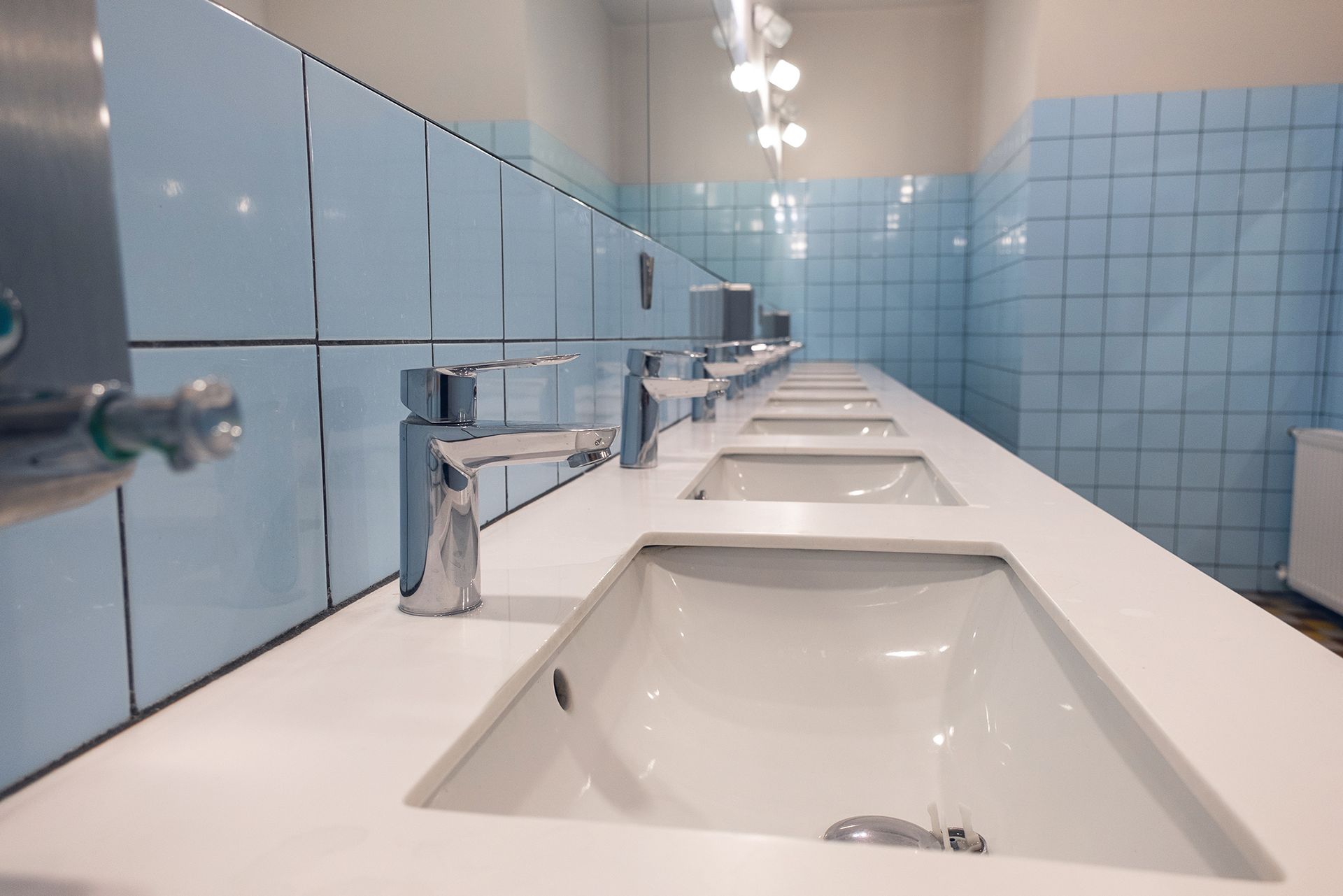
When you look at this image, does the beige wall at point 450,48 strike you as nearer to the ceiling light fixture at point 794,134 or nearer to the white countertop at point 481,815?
the white countertop at point 481,815

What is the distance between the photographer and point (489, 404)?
0.89 m

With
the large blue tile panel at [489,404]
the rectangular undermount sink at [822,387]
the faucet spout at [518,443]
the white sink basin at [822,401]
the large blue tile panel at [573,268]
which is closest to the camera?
the faucet spout at [518,443]

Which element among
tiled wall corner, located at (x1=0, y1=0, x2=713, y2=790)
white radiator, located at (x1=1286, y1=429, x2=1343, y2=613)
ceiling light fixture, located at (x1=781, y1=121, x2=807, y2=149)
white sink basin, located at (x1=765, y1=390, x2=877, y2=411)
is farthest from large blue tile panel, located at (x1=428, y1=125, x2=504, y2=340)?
ceiling light fixture, located at (x1=781, y1=121, x2=807, y2=149)

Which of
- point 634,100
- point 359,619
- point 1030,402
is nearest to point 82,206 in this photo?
point 359,619

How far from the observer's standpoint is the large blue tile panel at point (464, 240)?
756mm

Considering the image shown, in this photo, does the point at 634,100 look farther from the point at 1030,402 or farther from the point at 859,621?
the point at 1030,402

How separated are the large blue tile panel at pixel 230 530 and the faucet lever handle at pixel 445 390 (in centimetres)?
8

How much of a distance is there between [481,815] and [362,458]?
356 millimetres

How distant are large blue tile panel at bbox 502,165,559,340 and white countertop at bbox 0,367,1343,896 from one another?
0.36 meters

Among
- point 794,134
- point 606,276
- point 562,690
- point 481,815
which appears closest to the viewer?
point 481,815

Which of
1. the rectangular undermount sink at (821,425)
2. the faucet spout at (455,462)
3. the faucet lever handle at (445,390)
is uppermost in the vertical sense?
the faucet lever handle at (445,390)

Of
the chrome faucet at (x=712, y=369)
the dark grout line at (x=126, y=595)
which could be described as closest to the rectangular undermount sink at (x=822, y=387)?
the chrome faucet at (x=712, y=369)

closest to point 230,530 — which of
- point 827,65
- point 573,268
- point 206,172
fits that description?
point 206,172

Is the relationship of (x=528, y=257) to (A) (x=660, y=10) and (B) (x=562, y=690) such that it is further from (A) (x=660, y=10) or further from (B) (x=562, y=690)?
(A) (x=660, y=10)
